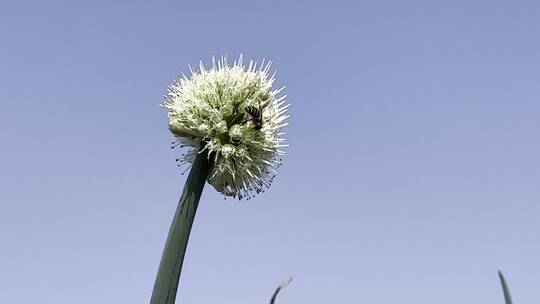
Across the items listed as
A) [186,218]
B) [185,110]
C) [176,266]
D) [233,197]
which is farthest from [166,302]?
[185,110]

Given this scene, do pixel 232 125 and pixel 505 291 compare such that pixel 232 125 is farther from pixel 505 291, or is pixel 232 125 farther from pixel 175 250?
pixel 505 291

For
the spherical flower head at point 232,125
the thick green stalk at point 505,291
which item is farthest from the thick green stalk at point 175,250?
the thick green stalk at point 505,291

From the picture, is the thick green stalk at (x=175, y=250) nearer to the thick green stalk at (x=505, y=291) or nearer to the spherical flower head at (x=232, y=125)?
the spherical flower head at (x=232, y=125)

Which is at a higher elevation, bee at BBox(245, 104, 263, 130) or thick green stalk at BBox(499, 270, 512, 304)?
bee at BBox(245, 104, 263, 130)

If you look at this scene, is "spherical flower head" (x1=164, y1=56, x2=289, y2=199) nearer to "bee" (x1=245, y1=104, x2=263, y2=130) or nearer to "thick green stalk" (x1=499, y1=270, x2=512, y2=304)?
"bee" (x1=245, y1=104, x2=263, y2=130)

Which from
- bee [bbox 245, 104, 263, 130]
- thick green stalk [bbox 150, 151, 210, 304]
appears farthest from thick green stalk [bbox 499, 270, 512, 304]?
bee [bbox 245, 104, 263, 130]

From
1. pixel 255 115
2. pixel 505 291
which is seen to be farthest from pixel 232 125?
pixel 505 291
